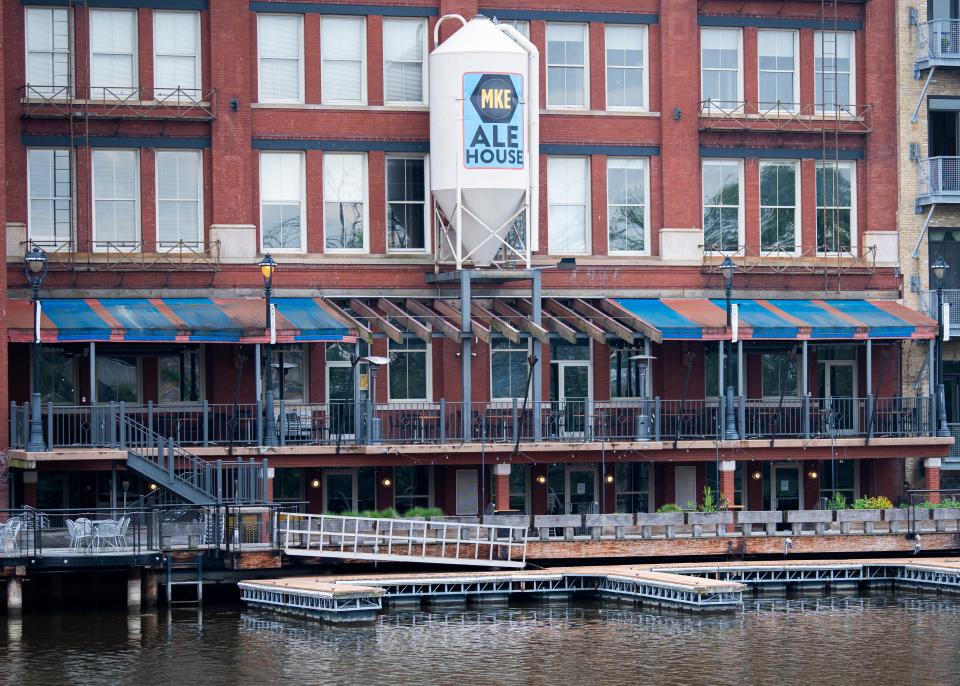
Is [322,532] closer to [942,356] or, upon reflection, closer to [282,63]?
[282,63]

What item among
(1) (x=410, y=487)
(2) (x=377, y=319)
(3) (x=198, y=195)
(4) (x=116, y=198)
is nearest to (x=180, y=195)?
(3) (x=198, y=195)

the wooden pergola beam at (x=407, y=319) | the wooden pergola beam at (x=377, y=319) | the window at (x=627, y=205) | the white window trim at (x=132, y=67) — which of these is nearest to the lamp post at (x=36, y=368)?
the white window trim at (x=132, y=67)

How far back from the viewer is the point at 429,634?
44.6m

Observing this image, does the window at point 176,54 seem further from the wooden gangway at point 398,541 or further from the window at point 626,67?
the wooden gangway at point 398,541

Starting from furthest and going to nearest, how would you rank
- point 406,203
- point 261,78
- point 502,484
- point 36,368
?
point 406,203
point 261,78
point 502,484
point 36,368

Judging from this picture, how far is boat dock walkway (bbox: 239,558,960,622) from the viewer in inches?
1823

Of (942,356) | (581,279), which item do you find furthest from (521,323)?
(942,356)

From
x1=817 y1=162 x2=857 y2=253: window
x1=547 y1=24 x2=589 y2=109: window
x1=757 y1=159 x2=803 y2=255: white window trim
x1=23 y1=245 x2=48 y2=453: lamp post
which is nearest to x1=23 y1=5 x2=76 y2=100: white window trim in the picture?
x1=23 y1=245 x2=48 y2=453: lamp post

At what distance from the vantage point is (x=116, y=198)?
56625 millimetres

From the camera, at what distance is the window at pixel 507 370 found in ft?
193

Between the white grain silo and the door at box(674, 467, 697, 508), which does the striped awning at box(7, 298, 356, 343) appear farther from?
the door at box(674, 467, 697, 508)

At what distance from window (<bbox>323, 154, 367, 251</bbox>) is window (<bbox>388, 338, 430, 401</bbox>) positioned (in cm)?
307

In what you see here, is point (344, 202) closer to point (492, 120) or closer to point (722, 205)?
point (492, 120)

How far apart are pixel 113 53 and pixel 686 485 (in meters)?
20.3
